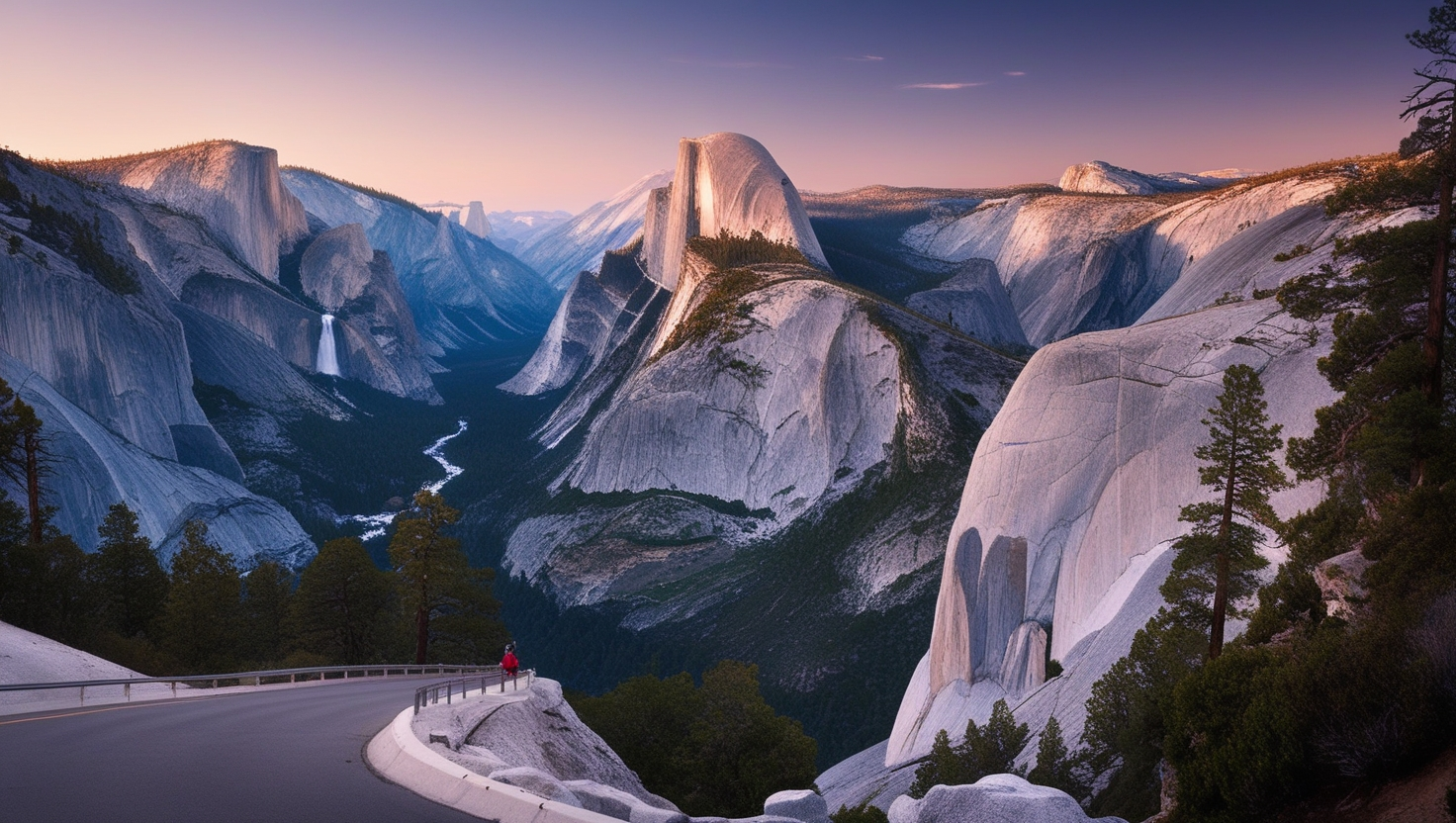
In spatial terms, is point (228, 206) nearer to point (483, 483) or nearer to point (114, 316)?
point (483, 483)

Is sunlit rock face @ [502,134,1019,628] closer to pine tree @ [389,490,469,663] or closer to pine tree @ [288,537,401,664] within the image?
pine tree @ [389,490,469,663]

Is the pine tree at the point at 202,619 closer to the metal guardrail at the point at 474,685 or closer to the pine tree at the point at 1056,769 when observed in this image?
the metal guardrail at the point at 474,685

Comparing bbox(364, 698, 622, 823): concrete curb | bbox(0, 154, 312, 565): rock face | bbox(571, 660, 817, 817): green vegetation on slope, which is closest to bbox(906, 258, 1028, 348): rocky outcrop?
Result: bbox(0, 154, 312, 565): rock face

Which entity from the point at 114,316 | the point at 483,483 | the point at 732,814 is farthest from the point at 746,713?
the point at 483,483

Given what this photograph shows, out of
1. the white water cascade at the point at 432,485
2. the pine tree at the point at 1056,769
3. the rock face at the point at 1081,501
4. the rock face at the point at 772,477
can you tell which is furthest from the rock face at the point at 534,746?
the white water cascade at the point at 432,485

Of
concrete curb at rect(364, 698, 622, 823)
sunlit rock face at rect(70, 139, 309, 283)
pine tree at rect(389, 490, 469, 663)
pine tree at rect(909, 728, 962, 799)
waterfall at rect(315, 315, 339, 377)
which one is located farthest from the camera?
sunlit rock face at rect(70, 139, 309, 283)
